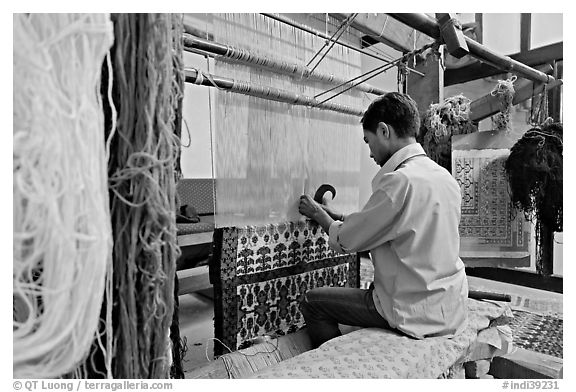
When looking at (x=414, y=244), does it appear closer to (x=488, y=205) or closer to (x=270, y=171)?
(x=270, y=171)

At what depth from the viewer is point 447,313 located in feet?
5.16

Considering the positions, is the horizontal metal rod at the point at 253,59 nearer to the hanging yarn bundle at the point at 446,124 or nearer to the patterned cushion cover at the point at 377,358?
the hanging yarn bundle at the point at 446,124

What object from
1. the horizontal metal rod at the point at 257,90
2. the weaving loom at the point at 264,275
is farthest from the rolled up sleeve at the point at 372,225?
the horizontal metal rod at the point at 257,90

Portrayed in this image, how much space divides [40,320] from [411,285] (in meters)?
1.24

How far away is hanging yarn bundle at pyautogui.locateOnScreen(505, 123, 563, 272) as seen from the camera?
2396 millimetres

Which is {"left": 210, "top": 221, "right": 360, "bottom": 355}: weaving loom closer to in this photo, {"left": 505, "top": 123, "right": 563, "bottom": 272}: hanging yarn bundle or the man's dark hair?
the man's dark hair

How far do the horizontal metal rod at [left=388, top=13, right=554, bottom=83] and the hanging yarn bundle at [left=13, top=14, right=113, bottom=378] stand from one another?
3.53ft

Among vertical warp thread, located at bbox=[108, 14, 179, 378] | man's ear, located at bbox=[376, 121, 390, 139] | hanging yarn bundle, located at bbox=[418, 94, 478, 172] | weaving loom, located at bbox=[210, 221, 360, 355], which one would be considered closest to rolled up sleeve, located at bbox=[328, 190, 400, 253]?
man's ear, located at bbox=[376, 121, 390, 139]

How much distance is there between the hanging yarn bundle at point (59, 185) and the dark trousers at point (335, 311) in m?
1.14

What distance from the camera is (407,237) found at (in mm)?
1543

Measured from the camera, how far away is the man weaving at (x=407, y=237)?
1524mm

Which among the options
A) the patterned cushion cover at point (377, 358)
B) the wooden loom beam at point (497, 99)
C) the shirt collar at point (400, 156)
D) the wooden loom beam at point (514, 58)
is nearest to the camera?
the patterned cushion cover at point (377, 358)

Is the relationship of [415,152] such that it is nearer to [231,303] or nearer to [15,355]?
[231,303]

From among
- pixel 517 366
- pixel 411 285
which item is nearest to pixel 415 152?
pixel 411 285
